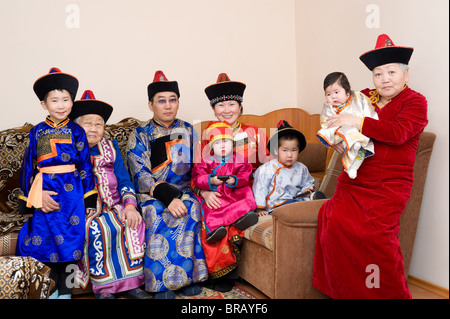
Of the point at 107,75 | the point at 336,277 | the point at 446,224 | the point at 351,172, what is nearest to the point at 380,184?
the point at 351,172

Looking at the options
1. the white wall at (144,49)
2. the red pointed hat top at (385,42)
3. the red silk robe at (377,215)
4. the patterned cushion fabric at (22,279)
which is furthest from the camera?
the white wall at (144,49)

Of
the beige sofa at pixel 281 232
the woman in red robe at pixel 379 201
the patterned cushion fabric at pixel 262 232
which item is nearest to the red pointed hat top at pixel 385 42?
the woman in red robe at pixel 379 201

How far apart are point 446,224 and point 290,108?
195 cm

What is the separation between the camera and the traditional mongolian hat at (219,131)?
2459 millimetres

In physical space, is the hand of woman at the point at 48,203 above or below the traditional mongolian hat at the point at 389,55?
below

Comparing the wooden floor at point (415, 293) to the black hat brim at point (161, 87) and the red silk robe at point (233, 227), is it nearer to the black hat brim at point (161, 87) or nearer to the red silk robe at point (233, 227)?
the red silk robe at point (233, 227)

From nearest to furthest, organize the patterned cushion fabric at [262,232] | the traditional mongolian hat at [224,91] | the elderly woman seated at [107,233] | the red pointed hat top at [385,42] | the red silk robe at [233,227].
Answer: the red pointed hat top at [385,42], the patterned cushion fabric at [262,232], the elderly woman seated at [107,233], the red silk robe at [233,227], the traditional mongolian hat at [224,91]

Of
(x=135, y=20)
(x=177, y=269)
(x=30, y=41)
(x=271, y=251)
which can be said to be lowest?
(x=177, y=269)

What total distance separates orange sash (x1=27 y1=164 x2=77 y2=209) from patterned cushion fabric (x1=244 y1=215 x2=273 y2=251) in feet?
3.57

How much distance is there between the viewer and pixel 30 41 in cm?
303

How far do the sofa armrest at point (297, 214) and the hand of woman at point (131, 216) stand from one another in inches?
32.4

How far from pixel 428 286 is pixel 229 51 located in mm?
2559

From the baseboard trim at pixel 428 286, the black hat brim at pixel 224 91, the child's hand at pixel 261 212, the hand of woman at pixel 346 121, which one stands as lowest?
the baseboard trim at pixel 428 286
